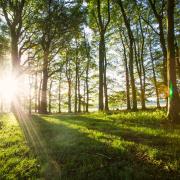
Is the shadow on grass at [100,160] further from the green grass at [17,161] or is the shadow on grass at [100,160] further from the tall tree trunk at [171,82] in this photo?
the tall tree trunk at [171,82]

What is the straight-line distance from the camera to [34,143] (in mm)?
9234

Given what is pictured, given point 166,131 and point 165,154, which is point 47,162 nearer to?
point 165,154

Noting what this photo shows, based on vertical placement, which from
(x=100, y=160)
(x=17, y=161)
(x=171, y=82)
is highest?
(x=171, y=82)

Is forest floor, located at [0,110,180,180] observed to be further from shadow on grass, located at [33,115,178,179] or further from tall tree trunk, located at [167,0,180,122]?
tall tree trunk, located at [167,0,180,122]

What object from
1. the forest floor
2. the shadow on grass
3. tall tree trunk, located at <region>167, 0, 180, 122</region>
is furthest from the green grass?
tall tree trunk, located at <region>167, 0, 180, 122</region>

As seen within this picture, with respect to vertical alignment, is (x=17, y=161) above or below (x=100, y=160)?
below

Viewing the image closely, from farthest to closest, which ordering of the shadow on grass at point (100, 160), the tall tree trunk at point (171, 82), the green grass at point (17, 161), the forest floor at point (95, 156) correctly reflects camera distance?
the tall tree trunk at point (171, 82) → the green grass at point (17, 161) → the forest floor at point (95, 156) → the shadow on grass at point (100, 160)

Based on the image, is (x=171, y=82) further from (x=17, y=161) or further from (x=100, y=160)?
(x=17, y=161)

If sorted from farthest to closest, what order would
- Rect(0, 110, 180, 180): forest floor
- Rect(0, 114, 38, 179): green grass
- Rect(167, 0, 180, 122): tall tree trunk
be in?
1. Rect(167, 0, 180, 122): tall tree trunk
2. Rect(0, 114, 38, 179): green grass
3. Rect(0, 110, 180, 180): forest floor

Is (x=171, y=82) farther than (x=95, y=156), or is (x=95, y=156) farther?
(x=171, y=82)

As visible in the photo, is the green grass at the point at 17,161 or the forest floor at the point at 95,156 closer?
the forest floor at the point at 95,156

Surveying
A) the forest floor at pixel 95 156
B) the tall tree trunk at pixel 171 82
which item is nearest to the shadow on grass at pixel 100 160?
the forest floor at pixel 95 156

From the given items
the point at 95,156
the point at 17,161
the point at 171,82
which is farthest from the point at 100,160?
the point at 171,82

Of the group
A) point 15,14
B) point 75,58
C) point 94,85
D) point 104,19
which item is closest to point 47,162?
point 15,14
